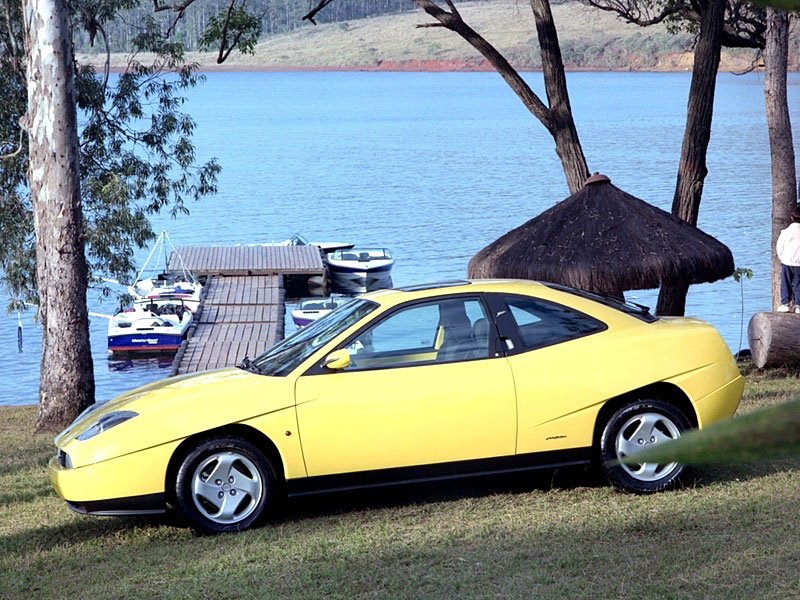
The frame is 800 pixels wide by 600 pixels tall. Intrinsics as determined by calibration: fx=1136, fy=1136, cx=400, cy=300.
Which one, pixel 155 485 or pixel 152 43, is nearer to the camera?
pixel 155 485

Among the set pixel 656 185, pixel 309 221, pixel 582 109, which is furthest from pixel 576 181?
pixel 582 109

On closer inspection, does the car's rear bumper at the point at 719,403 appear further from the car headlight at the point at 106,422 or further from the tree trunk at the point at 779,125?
the tree trunk at the point at 779,125

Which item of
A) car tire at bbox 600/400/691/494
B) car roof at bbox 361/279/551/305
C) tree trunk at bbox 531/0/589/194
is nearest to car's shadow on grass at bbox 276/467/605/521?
car tire at bbox 600/400/691/494

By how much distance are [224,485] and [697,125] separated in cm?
953

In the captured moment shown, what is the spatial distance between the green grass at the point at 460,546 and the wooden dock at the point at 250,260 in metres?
33.1

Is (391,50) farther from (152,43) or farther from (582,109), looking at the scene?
(152,43)

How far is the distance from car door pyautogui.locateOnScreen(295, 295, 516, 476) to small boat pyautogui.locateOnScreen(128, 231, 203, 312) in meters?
29.2

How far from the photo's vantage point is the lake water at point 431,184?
3853 centimetres

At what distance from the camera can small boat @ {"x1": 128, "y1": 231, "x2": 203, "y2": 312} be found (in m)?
37.0

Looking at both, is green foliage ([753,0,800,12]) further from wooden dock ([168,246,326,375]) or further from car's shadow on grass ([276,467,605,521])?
wooden dock ([168,246,326,375])

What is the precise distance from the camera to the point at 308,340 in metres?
7.31

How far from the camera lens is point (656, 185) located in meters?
63.0

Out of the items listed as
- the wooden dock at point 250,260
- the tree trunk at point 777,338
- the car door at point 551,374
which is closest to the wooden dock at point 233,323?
the wooden dock at point 250,260

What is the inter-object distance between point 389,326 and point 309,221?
52120mm
